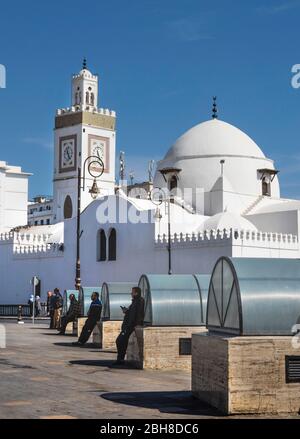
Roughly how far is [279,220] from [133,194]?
22.0 meters

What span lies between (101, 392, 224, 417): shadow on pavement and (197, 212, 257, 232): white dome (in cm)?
3337

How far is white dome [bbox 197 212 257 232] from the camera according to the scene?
142ft

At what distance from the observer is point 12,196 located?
2985 inches

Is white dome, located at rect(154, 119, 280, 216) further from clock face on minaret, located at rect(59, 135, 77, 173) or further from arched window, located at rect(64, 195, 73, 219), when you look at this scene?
clock face on minaret, located at rect(59, 135, 77, 173)

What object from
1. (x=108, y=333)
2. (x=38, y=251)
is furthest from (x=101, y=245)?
(x=108, y=333)

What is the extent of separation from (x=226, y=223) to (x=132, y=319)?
30346 millimetres

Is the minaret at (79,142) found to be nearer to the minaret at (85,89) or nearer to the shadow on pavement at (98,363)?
the minaret at (85,89)

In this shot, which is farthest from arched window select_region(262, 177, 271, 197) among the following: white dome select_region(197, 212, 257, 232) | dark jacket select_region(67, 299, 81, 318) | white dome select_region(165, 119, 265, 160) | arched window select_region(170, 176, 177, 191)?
dark jacket select_region(67, 299, 81, 318)

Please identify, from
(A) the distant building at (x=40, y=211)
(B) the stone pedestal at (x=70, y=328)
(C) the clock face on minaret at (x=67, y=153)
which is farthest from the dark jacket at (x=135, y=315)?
(A) the distant building at (x=40, y=211)

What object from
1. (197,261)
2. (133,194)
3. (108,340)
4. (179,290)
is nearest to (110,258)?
(197,261)

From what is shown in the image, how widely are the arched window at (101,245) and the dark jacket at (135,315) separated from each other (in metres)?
31.7
